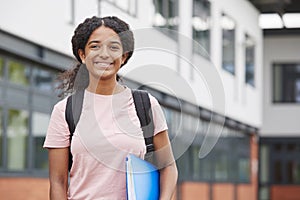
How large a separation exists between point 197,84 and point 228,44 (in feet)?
29.8

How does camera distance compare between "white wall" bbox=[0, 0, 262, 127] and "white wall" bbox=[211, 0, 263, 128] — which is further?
"white wall" bbox=[211, 0, 263, 128]

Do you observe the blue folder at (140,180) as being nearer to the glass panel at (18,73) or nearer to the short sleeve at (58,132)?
the short sleeve at (58,132)

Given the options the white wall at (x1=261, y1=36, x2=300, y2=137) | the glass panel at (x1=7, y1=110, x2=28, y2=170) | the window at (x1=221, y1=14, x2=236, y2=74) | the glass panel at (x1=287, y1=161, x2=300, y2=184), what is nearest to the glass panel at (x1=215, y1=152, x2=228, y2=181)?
the window at (x1=221, y1=14, x2=236, y2=74)

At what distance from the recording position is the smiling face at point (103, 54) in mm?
3309

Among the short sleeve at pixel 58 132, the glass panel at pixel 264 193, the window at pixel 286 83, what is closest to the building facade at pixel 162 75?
the short sleeve at pixel 58 132

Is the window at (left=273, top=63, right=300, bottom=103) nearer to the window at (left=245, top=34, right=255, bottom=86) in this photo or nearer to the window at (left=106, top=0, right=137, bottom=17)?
the window at (left=245, top=34, right=255, bottom=86)

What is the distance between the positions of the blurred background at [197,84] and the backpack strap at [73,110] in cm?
20

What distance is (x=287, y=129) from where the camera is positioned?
3562 centimetres

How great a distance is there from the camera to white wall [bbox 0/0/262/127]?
3.56 metres

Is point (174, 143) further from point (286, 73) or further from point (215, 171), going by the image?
point (286, 73)

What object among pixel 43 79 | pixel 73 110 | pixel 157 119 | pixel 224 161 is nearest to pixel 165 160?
pixel 157 119

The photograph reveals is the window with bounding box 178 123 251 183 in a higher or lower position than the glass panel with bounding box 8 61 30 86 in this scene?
lower

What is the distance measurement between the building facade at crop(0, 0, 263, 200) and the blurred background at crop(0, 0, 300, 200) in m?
0.02

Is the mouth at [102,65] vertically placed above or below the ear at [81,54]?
below
